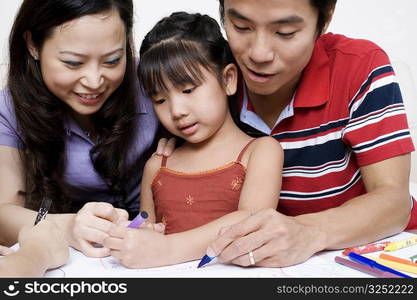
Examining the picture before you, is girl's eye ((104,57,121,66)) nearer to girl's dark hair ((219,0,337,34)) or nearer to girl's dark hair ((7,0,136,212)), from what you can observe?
girl's dark hair ((7,0,136,212))

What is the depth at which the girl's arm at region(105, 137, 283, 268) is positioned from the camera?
3.15 feet

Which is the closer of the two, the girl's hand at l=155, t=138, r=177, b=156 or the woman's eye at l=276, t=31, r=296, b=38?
the woman's eye at l=276, t=31, r=296, b=38

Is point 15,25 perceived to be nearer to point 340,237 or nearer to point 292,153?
point 292,153

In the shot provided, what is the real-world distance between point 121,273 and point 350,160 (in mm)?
628

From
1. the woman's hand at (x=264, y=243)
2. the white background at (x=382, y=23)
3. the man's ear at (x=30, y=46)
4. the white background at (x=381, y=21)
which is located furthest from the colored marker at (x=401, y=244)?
the white background at (x=381, y=21)

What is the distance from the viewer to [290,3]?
3.68 feet

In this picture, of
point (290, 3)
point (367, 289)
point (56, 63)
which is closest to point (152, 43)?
point (56, 63)

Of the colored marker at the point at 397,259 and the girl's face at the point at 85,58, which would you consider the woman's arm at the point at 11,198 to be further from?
the colored marker at the point at 397,259

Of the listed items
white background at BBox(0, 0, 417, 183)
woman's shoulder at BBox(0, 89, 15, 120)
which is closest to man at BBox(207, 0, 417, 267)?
woman's shoulder at BBox(0, 89, 15, 120)

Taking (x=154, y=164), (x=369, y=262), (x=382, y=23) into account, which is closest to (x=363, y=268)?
(x=369, y=262)

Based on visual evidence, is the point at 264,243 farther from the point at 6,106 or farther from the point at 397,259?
the point at 6,106

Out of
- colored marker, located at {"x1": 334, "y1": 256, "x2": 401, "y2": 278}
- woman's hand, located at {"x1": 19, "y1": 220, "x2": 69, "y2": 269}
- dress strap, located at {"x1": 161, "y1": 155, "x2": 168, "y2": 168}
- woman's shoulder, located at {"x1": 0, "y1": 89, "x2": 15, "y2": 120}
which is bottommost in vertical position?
woman's hand, located at {"x1": 19, "y1": 220, "x2": 69, "y2": 269}

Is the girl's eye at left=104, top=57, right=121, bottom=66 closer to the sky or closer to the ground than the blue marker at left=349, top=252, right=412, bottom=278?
closer to the sky

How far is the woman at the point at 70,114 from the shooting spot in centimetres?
126
